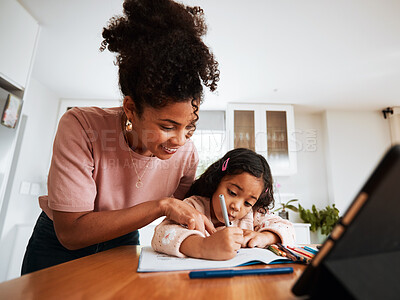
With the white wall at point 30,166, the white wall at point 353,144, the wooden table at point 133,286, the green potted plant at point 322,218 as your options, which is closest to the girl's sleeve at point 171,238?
the wooden table at point 133,286

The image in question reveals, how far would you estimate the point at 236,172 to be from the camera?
4.06 ft

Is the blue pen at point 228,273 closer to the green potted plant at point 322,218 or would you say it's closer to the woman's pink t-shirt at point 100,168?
the woman's pink t-shirt at point 100,168

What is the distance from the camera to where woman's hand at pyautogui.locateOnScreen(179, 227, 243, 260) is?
1.98 ft

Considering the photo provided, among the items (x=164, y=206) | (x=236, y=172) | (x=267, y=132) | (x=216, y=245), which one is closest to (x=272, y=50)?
(x=267, y=132)

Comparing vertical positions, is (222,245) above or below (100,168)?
below

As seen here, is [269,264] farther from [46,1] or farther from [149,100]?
[46,1]

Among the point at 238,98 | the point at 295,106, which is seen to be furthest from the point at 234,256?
the point at 295,106

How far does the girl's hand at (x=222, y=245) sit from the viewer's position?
602 mm

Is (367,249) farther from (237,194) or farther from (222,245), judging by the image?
(237,194)

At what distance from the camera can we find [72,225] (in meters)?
0.74

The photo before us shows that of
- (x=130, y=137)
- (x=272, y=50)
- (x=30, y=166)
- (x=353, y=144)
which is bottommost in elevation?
(x=130, y=137)

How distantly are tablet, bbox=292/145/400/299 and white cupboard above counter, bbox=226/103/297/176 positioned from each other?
3541 mm

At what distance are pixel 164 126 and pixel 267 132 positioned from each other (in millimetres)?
3274

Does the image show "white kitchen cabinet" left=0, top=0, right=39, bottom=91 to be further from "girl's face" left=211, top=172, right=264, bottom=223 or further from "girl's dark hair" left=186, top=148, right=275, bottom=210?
"girl's face" left=211, top=172, right=264, bottom=223
